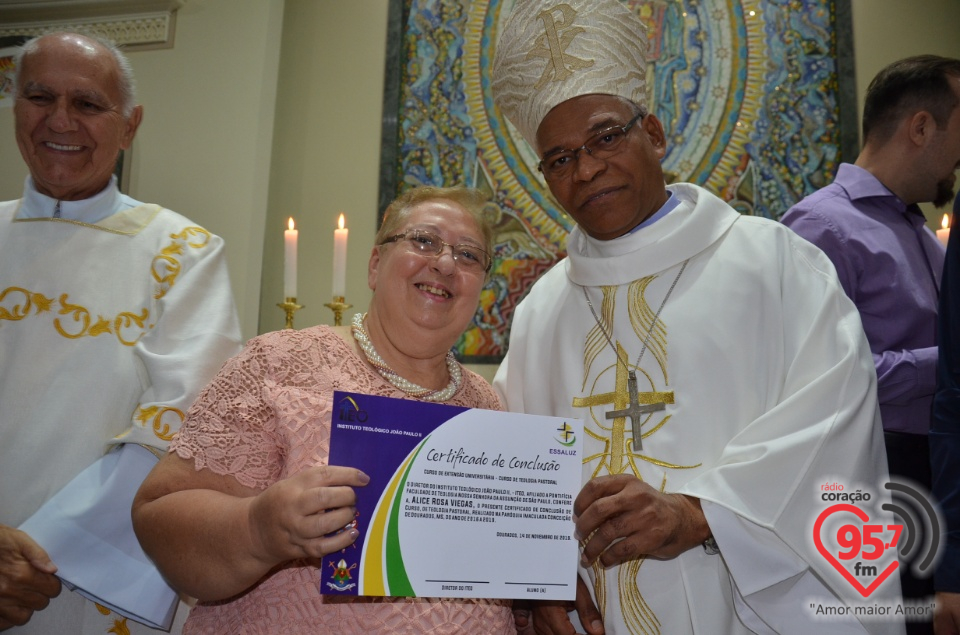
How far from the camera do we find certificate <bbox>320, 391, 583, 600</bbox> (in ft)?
5.42

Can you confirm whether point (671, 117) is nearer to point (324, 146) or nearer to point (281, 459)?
point (324, 146)

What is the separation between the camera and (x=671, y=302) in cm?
254

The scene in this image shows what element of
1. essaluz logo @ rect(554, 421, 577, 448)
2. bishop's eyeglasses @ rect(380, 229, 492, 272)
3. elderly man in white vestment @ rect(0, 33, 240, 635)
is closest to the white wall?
elderly man in white vestment @ rect(0, 33, 240, 635)

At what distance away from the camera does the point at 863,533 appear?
215cm

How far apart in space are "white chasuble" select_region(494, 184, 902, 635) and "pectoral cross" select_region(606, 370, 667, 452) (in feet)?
0.04

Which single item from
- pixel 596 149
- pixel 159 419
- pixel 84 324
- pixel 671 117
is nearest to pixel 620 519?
pixel 596 149

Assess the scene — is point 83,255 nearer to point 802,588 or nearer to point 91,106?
point 91,106

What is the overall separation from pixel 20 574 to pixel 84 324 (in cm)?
78

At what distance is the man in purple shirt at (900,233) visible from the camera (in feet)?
9.21

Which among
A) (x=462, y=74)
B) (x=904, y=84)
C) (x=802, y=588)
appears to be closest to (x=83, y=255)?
(x=802, y=588)

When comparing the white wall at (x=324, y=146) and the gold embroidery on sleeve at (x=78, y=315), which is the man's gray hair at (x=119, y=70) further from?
the white wall at (x=324, y=146)

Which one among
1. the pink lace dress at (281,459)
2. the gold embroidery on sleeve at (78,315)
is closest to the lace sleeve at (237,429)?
the pink lace dress at (281,459)

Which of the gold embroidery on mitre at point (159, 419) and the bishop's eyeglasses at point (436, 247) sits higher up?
the bishop's eyeglasses at point (436, 247)

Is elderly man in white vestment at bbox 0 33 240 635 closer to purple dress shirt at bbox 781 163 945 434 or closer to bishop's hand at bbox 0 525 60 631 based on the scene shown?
bishop's hand at bbox 0 525 60 631
